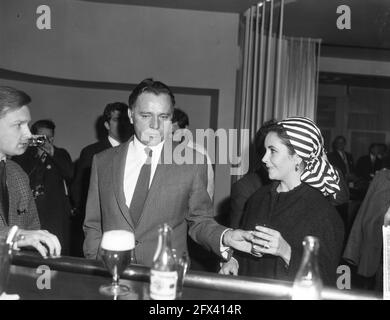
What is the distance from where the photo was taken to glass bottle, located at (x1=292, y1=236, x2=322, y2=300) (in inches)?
46.0

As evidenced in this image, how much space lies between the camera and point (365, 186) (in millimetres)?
6629

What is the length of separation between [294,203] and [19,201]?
4.24 ft

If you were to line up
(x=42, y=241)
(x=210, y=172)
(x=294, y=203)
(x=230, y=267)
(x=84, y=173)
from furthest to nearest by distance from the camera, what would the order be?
(x=84, y=173)
(x=210, y=172)
(x=294, y=203)
(x=230, y=267)
(x=42, y=241)

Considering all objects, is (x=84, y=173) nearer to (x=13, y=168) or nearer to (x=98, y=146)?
(x=98, y=146)

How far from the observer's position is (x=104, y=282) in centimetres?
Answer: 138

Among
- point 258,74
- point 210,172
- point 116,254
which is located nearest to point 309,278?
point 116,254

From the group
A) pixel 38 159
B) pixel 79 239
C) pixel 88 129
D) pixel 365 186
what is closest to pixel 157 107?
pixel 38 159

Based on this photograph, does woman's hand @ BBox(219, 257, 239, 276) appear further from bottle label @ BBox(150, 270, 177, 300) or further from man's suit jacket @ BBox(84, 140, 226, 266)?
bottle label @ BBox(150, 270, 177, 300)

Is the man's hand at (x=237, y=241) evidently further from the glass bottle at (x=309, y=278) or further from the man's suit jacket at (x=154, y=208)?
the glass bottle at (x=309, y=278)

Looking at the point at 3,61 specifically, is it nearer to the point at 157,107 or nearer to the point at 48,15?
the point at 48,15

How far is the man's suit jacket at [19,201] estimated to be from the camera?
202 cm

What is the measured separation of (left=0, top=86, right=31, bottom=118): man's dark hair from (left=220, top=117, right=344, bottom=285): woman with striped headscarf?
1.20 m

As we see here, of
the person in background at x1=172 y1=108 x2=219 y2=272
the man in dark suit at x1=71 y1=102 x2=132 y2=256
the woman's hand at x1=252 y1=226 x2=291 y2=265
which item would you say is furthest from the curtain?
the woman's hand at x1=252 y1=226 x2=291 y2=265
